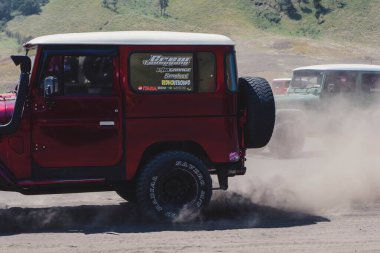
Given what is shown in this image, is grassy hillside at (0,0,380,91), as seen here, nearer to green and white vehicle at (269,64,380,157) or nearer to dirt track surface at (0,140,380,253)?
green and white vehicle at (269,64,380,157)

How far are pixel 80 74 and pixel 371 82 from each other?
998 centimetres

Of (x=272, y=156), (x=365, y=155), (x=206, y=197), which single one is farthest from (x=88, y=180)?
(x=272, y=156)

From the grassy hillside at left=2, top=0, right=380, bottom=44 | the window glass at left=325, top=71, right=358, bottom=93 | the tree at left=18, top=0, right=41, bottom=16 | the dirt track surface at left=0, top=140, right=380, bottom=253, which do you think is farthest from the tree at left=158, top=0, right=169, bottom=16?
the dirt track surface at left=0, top=140, right=380, bottom=253

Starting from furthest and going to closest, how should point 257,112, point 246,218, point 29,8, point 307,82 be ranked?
1. point 29,8
2. point 307,82
3. point 246,218
4. point 257,112

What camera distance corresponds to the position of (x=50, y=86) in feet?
24.7

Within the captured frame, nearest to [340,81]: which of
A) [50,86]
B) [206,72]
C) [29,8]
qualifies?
[206,72]

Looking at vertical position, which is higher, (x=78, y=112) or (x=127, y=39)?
(x=127, y=39)

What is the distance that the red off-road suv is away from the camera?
7.64 metres

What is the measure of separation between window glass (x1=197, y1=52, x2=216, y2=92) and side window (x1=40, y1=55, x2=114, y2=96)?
1.03 metres

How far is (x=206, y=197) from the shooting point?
26.7 feet

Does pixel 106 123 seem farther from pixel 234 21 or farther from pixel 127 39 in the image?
pixel 234 21

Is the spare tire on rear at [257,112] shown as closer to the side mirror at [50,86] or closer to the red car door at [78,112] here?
the red car door at [78,112]

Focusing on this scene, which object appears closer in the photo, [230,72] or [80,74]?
[80,74]

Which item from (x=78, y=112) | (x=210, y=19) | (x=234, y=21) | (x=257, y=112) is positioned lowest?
(x=234, y=21)
